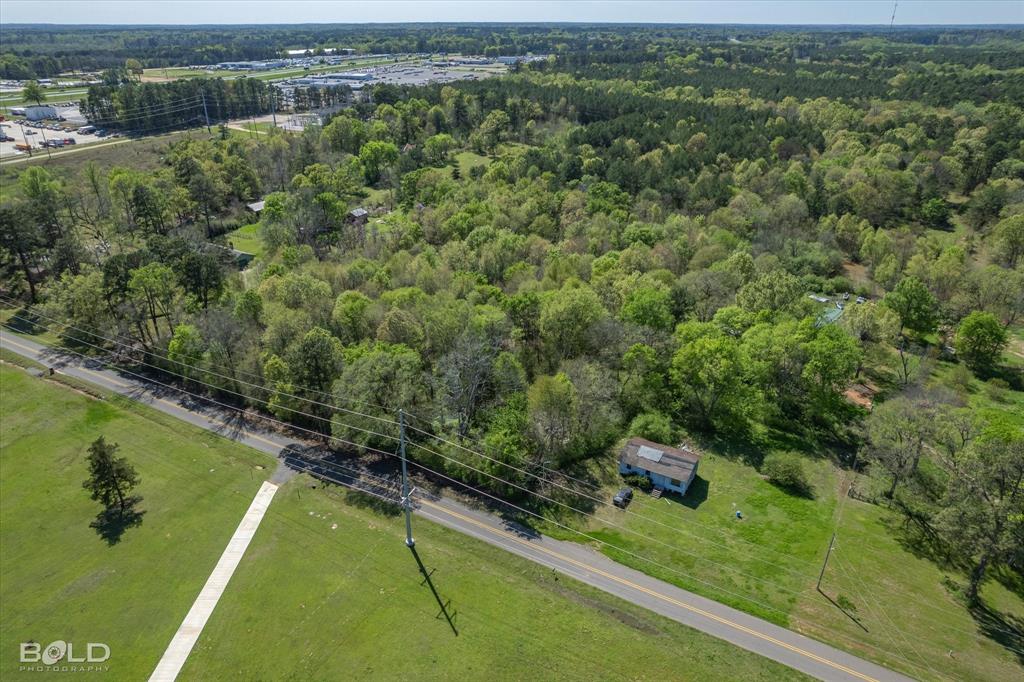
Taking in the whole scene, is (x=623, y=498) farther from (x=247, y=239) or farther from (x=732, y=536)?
(x=247, y=239)

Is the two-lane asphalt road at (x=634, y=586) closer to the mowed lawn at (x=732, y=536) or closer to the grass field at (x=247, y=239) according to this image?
the mowed lawn at (x=732, y=536)

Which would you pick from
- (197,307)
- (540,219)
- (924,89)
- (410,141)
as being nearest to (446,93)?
(410,141)

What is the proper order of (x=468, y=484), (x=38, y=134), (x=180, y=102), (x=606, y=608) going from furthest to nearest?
(x=180, y=102), (x=38, y=134), (x=468, y=484), (x=606, y=608)

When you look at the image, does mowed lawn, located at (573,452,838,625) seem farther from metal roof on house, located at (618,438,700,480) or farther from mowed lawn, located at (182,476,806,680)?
mowed lawn, located at (182,476,806,680)

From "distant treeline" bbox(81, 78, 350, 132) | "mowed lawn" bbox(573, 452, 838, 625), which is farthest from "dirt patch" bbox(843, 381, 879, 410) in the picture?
"distant treeline" bbox(81, 78, 350, 132)

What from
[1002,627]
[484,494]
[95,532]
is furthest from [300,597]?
A: [1002,627]

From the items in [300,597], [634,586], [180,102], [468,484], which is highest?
[180,102]
